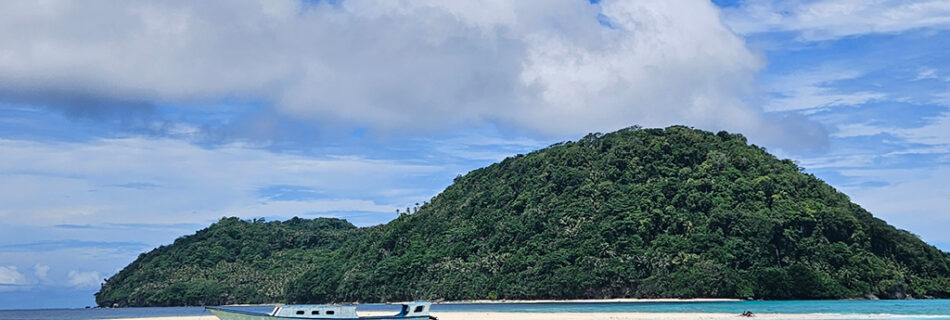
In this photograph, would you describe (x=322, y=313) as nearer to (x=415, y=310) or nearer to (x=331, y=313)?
(x=331, y=313)

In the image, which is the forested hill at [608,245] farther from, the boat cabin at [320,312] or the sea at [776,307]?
the boat cabin at [320,312]

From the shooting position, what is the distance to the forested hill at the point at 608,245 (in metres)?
90.9

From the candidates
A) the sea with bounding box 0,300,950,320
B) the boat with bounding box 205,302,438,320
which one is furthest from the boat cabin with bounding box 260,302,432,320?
the sea with bounding box 0,300,950,320

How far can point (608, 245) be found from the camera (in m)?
97.4

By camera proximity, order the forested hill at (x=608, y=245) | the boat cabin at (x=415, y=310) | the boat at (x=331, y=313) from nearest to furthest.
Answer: the boat at (x=331, y=313) → the boat cabin at (x=415, y=310) → the forested hill at (x=608, y=245)

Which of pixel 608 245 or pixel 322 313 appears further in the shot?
pixel 608 245

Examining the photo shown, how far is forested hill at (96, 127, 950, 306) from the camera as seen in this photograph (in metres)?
90.9

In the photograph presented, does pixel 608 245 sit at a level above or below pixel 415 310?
above

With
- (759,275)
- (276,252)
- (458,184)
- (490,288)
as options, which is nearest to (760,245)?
(759,275)

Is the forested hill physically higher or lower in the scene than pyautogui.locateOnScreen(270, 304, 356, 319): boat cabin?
higher

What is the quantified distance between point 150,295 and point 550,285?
2585 inches

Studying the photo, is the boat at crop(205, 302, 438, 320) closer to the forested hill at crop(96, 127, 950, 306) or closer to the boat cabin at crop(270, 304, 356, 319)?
the boat cabin at crop(270, 304, 356, 319)

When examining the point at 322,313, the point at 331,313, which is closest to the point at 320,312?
the point at 322,313

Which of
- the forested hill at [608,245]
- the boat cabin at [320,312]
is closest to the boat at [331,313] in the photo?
the boat cabin at [320,312]
